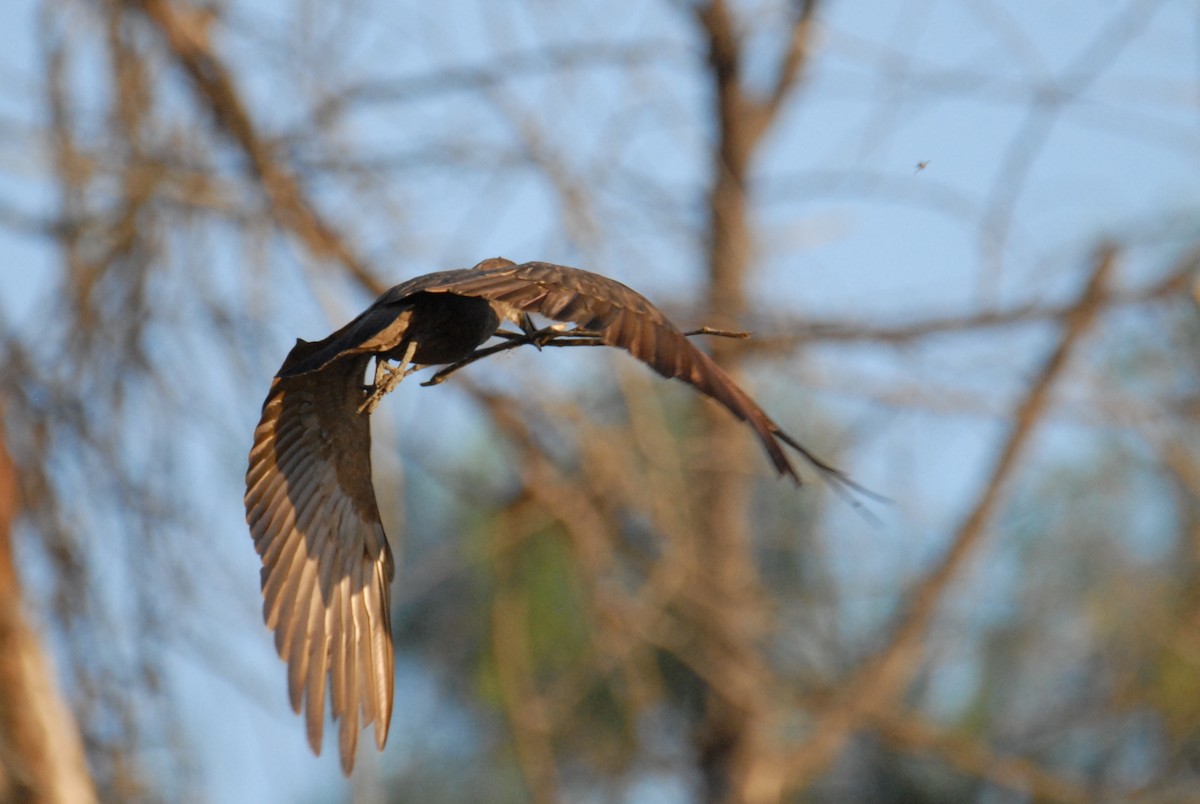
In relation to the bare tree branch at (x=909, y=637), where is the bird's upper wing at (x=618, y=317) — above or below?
below

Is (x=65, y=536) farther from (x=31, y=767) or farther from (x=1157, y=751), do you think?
(x=1157, y=751)

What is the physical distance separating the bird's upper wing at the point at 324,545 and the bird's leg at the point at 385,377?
2.1 inches

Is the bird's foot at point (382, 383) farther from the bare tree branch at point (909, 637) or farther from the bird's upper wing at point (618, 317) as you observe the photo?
the bare tree branch at point (909, 637)

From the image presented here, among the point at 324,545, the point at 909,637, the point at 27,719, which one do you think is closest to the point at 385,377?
the point at 324,545

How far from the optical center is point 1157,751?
21.9ft

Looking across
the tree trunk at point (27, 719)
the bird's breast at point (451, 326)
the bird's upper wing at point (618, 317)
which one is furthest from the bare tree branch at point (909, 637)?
the bird's upper wing at point (618, 317)

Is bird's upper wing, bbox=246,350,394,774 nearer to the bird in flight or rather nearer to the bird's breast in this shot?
the bird in flight

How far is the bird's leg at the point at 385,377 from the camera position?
208 cm

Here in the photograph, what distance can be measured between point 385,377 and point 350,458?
0.21 m

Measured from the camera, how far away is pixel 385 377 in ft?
7.02

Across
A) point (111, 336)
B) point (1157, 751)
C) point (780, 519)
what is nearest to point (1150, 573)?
point (1157, 751)

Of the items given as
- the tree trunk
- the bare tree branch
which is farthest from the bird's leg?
the bare tree branch

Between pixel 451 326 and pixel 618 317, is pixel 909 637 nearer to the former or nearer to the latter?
pixel 451 326

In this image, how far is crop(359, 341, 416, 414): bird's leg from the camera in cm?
208
